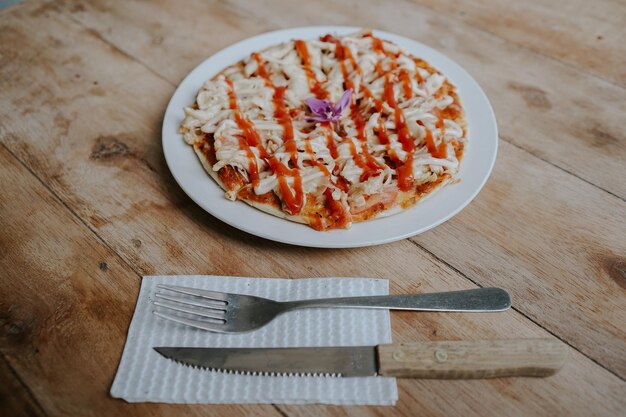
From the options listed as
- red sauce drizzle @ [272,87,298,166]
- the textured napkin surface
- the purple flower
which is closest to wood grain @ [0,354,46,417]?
the textured napkin surface

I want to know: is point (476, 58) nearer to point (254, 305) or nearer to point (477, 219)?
point (477, 219)

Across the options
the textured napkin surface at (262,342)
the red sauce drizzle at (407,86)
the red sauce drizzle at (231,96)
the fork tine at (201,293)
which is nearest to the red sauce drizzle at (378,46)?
the red sauce drizzle at (407,86)

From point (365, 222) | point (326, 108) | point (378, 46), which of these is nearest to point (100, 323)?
point (365, 222)

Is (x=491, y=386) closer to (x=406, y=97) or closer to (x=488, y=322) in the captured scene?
(x=488, y=322)

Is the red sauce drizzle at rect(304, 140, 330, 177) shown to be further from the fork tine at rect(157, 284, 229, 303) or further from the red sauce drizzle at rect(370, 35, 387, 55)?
the red sauce drizzle at rect(370, 35, 387, 55)

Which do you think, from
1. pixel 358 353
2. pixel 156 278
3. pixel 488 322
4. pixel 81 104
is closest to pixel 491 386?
pixel 488 322
